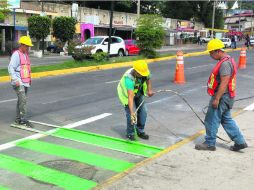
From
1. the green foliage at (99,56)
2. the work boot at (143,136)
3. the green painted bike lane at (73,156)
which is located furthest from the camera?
the green foliage at (99,56)

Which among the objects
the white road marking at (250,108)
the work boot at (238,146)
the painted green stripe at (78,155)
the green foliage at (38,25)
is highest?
the green foliage at (38,25)

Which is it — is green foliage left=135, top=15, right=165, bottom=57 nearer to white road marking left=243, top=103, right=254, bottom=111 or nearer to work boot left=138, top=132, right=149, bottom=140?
white road marking left=243, top=103, right=254, bottom=111

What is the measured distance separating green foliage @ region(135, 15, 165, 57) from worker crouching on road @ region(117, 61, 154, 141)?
19.8 meters

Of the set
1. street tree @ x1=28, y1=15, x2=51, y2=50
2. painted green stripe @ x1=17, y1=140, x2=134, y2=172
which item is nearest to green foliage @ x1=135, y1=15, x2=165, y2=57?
street tree @ x1=28, y1=15, x2=51, y2=50

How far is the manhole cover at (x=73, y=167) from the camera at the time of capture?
225 inches

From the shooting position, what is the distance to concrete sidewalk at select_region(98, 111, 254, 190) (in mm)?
5199

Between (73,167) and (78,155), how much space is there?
592 mm

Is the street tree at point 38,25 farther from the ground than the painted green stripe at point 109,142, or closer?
farther from the ground

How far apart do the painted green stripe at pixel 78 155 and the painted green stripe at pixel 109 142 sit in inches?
19.6

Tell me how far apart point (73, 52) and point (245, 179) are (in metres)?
17.8

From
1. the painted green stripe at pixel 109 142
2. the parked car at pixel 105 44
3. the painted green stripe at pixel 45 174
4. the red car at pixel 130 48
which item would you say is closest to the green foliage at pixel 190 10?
the red car at pixel 130 48

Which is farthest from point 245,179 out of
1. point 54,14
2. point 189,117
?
point 54,14

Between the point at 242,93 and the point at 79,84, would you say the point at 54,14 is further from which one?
the point at 242,93

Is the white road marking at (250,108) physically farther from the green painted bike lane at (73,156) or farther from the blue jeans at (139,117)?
the green painted bike lane at (73,156)
